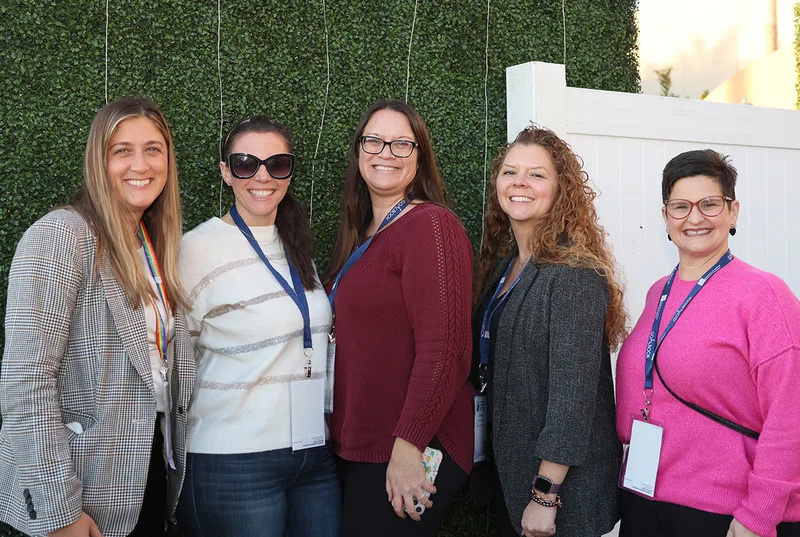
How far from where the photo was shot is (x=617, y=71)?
4.13 meters

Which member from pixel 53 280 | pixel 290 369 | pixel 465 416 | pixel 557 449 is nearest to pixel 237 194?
pixel 290 369

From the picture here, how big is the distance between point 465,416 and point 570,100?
1988mm

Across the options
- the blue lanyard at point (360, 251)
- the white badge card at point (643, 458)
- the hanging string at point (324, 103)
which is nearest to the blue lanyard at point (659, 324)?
the white badge card at point (643, 458)

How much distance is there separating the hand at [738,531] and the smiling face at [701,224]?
80cm

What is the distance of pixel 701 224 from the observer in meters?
2.27

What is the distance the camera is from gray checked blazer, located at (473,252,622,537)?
7.31ft

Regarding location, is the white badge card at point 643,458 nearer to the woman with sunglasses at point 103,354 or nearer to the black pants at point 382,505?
the black pants at point 382,505

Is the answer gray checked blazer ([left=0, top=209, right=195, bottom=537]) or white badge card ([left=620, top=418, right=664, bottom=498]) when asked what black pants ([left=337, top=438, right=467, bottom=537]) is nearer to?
white badge card ([left=620, top=418, right=664, bottom=498])

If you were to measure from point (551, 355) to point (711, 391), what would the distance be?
468 millimetres

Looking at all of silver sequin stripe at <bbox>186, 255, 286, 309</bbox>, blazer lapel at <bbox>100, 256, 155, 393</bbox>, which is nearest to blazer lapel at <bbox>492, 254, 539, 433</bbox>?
silver sequin stripe at <bbox>186, 255, 286, 309</bbox>

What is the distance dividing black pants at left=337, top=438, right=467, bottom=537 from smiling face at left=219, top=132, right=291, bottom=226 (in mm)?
939

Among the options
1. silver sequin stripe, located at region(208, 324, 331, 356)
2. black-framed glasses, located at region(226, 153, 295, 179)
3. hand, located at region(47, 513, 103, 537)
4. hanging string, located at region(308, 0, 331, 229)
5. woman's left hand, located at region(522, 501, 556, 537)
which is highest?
hanging string, located at region(308, 0, 331, 229)

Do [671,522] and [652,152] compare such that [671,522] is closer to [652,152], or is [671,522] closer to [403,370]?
[403,370]

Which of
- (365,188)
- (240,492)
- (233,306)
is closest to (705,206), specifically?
(365,188)
